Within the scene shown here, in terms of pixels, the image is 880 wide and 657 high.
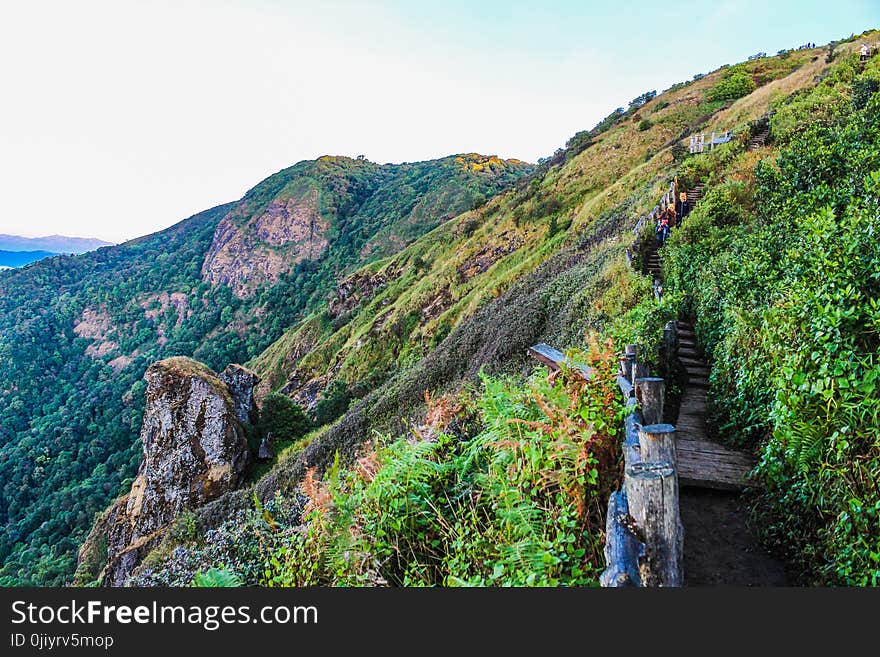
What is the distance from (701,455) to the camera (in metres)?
4.98

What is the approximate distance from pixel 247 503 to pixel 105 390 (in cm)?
7532

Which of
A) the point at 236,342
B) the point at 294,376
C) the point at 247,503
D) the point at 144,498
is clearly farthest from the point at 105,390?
the point at 247,503

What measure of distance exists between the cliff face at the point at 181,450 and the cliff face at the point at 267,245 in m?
79.0

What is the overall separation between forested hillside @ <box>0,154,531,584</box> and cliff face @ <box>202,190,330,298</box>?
0.32m

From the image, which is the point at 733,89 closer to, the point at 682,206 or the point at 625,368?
the point at 682,206

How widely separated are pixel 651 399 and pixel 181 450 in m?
23.7

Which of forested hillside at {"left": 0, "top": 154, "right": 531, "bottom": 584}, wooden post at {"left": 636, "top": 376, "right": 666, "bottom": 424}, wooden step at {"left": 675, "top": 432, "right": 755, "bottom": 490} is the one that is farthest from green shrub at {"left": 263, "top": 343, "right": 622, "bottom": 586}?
forested hillside at {"left": 0, "top": 154, "right": 531, "bottom": 584}

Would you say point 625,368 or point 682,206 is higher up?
point 682,206

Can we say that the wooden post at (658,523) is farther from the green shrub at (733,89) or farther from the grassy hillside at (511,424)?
the green shrub at (733,89)

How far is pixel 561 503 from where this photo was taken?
342 cm

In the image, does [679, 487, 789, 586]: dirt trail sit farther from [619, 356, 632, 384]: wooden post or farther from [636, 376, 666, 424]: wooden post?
[619, 356, 632, 384]: wooden post

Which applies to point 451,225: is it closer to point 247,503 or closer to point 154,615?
point 247,503

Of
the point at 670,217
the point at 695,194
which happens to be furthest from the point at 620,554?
the point at 695,194

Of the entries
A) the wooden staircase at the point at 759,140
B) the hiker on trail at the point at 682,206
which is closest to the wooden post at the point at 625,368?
the hiker on trail at the point at 682,206
